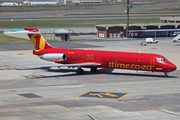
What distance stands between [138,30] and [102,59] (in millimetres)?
70542

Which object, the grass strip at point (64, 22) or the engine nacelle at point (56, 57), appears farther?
the grass strip at point (64, 22)

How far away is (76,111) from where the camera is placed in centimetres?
2700

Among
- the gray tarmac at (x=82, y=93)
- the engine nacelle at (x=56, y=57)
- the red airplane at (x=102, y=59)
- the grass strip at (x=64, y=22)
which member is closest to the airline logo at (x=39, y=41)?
the red airplane at (x=102, y=59)

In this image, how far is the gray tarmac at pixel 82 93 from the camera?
1027 inches

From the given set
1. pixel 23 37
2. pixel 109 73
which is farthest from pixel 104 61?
pixel 23 37

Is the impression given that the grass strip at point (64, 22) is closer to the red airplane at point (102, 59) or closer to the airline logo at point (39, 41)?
the airline logo at point (39, 41)

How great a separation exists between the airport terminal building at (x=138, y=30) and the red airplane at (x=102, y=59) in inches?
2421

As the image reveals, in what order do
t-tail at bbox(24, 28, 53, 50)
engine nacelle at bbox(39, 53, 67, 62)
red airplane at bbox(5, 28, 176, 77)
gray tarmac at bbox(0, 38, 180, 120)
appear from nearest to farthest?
1. gray tarmac at bbox(0, 38, 180, 120)
2. red airplane at bbox(5, 28, 176, 77)
3. engine nacelle at bbox(39, 53, 67, 62)
4. t-tail at bbox(24, 28, 53, 50)

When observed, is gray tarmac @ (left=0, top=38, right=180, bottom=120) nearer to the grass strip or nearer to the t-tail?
the t-tail

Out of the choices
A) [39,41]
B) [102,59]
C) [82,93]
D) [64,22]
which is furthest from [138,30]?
[82,93]

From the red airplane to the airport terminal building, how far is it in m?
61.5

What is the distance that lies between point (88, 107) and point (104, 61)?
702 inches

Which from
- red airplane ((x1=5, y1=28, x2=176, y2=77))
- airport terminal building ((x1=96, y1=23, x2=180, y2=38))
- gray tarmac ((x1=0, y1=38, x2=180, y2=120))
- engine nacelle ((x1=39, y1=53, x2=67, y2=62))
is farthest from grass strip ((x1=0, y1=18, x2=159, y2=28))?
engine nacelle ((x1=39, y1=53, x2=67, y2=62))

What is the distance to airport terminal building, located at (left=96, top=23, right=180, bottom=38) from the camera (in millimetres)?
110875
